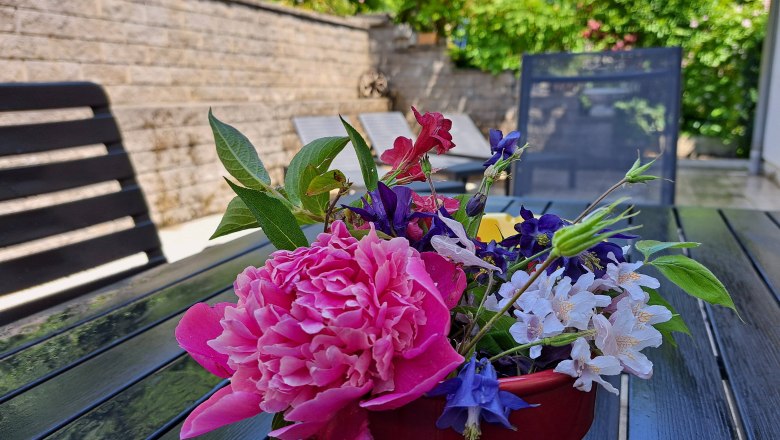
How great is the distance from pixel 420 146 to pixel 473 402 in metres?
0.21

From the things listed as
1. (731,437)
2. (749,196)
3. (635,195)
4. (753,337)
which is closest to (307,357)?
(731,437)

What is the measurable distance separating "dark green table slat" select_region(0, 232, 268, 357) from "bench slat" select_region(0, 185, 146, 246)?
1.08 ft

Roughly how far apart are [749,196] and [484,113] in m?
2.92

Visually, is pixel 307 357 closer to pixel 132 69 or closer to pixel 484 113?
pixel 132 69

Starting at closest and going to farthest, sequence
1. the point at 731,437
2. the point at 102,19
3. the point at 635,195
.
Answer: the point at 731,437, the point at 635,195, the point at 102,19

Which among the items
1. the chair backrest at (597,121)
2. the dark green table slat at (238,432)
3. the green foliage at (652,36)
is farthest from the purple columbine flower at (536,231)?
the green foliage at (652,36)

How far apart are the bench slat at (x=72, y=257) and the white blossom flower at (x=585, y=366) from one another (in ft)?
4.25

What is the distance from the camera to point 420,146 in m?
0.45

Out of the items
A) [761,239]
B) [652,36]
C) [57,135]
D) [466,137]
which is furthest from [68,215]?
[652,36]

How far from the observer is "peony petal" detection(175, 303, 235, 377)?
39 cm

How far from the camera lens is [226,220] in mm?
462

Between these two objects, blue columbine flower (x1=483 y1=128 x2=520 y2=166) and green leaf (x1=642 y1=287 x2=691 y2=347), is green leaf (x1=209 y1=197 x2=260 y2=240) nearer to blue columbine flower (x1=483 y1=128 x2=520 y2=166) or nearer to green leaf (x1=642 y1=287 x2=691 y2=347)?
blue columbine flower (x1=483 y1=128 x2=520 y2=166)

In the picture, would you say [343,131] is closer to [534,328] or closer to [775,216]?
[775,216]

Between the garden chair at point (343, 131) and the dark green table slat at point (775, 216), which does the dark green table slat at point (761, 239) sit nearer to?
the dark green table slat at point (775, 216)
